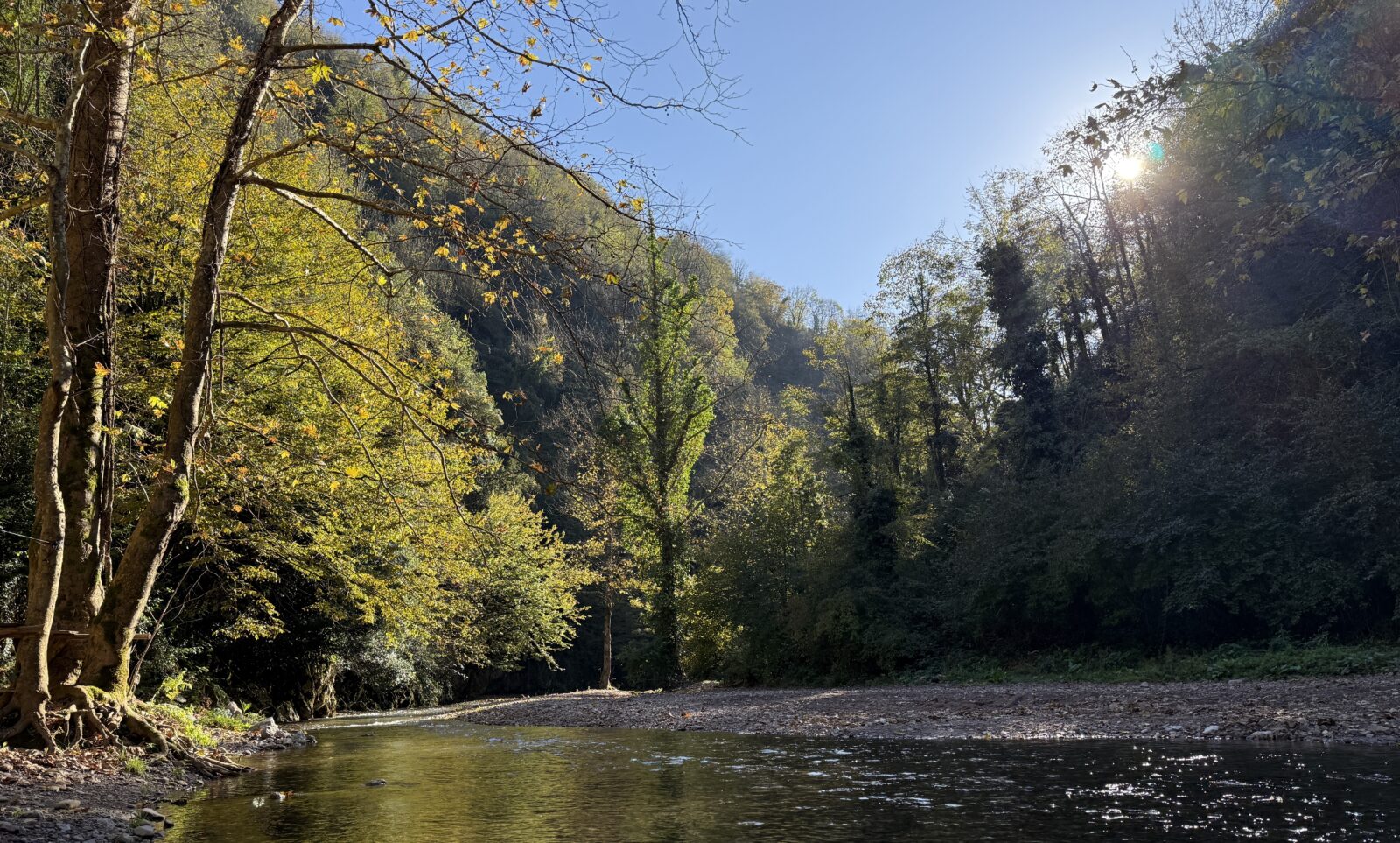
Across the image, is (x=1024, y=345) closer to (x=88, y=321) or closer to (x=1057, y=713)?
(x=1057, y=713)

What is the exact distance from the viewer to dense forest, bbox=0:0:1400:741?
6043 millimetres

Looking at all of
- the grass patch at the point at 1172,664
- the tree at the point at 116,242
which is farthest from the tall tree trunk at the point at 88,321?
the grass patch at the point at 1172,664

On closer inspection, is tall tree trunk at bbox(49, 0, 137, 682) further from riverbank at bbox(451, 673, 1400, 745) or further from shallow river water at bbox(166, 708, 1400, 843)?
riverbank at bbox(451, 673, 1400, 745)

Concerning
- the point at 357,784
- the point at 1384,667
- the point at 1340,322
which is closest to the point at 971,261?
the point at 1340,322

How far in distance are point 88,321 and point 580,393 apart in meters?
33.2

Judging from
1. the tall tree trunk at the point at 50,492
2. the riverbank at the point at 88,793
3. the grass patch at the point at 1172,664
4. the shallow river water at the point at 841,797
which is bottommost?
the grass patch at the point at 1172,664

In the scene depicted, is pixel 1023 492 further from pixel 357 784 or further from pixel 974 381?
pixel 357 784

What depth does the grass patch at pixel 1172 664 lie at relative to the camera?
12688mm

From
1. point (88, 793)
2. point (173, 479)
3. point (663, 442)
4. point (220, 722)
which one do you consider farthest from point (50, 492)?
point (663, 442)

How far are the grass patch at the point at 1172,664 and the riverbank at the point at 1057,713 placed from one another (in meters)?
0.94

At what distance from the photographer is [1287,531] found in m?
15.7

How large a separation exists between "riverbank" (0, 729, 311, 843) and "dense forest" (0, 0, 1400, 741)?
419 millimetres

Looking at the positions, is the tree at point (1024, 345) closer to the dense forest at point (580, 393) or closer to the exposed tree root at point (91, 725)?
the dense forest at point (580, 393)

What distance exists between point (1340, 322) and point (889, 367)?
18.1 m
